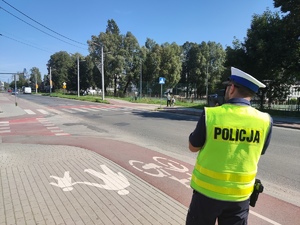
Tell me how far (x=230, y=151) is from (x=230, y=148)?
→ 0.02 metres

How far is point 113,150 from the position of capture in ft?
25.7

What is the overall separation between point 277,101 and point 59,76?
270 feet

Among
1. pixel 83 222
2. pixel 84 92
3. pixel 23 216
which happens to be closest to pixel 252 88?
pixel 83 222

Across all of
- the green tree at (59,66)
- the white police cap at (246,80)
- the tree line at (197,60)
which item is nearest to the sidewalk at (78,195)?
the white police cap at (246,80)

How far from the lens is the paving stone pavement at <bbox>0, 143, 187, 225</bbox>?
3.59m

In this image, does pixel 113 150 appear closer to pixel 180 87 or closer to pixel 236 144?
pixel 236 144

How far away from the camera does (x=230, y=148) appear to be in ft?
6.32

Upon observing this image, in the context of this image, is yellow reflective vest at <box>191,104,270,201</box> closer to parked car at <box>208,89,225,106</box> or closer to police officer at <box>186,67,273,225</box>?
police officer at <box>186,67,273,225</box>

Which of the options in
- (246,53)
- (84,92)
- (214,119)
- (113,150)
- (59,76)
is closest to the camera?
(214,119)

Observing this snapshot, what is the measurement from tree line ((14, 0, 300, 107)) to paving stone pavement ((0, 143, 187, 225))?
16004 millimetres

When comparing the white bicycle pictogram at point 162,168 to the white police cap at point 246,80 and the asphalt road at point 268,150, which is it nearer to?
the asphalt road at point 268,150

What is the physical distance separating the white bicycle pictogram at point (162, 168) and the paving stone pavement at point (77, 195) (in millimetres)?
505

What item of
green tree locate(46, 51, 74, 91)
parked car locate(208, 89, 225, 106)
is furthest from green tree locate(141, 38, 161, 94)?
parked car locate(208, 89, 225, 106)

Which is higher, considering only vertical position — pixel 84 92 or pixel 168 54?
pixel 168 54
